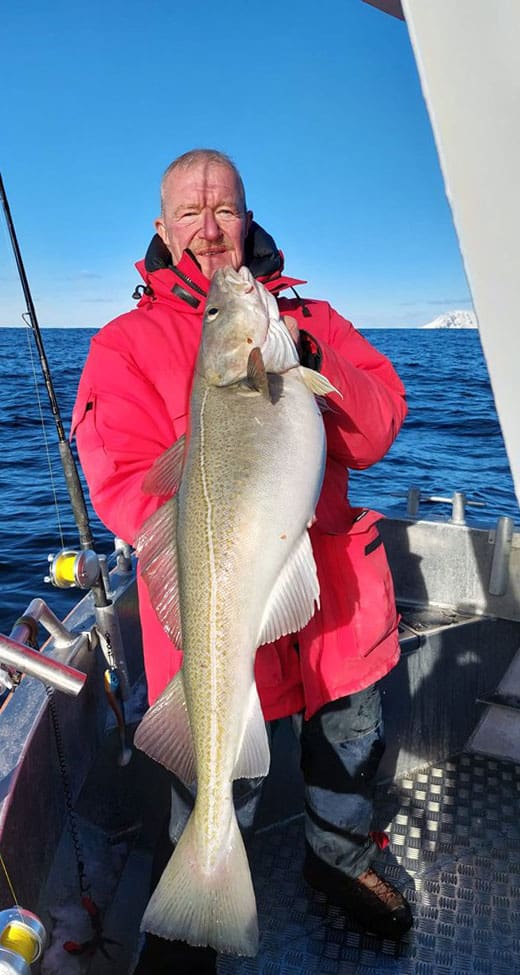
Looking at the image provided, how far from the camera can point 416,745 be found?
415 cm


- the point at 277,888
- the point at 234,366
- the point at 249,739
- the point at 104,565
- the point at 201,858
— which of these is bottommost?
the point at 277,888

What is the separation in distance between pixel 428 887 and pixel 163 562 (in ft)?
8.01

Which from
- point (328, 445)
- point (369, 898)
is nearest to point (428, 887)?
point (369, 898)

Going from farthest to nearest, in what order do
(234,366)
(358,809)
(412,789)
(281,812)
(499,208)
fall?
(412,789) → (281,812) → (358,809) → (234,366) → (499,208)

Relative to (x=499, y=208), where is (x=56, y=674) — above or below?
below

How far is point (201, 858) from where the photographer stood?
2076 mm

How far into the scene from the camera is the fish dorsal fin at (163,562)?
2064 mm

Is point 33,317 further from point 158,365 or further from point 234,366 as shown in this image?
point 234,366

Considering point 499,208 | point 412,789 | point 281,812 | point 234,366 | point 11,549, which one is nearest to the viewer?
point 499,208

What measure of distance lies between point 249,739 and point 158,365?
128 centimetres

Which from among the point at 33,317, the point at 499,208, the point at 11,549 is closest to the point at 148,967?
the point at 499,208

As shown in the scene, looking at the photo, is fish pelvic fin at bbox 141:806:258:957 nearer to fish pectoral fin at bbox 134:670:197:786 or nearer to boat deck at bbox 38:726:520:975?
fish pectoral fin at bbox 134:670:197:786

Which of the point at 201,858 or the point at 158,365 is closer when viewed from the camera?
the point at 201,858

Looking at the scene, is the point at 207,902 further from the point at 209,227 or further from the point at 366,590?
the point at 209,227
